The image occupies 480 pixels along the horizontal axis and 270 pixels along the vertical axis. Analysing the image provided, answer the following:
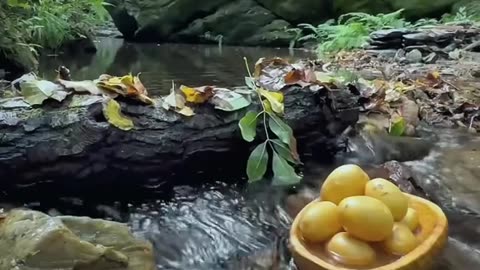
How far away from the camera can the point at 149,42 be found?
586 inches

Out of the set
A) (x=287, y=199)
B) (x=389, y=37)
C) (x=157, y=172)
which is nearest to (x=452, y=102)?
(x=287, y=199)

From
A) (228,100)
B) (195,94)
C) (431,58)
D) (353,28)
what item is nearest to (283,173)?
(228,100)

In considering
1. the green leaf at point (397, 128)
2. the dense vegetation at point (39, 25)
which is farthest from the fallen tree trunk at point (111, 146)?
the dense vegetation at point (39, 25)

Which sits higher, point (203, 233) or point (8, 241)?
point (8, 241)

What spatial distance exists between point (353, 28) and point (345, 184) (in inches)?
345

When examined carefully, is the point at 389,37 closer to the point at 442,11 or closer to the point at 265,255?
the point at 442,11

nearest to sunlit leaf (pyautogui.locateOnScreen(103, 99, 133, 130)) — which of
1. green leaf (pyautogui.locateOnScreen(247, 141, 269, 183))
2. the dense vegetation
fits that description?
green leaf (pyautogui.locateOnScreen(247, 141, 269, 183))

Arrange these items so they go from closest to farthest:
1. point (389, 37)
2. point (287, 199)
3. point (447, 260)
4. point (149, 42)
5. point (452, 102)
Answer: point (447, 260) → point (287, 199) → point (452, 102) → point (389, 37) → point (149, 42)

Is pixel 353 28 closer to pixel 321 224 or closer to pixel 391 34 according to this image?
pixel 391 34

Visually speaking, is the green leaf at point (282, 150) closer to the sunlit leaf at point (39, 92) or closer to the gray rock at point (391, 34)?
the sunlit leaf at point (39, 92)

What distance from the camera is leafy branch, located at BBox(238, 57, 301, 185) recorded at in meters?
2.48

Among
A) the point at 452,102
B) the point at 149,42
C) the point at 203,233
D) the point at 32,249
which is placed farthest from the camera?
the point at 149,42

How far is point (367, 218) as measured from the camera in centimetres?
151

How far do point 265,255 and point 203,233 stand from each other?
0.94 feet
